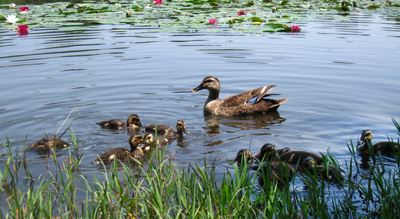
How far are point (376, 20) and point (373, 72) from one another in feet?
27.0

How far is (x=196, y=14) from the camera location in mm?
16531

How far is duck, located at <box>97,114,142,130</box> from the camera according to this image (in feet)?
20.6

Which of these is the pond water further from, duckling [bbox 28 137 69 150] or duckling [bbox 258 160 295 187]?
duckling [bbox 258 160 295 187]

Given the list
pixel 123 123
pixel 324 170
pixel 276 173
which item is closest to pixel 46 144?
pixel 123 123

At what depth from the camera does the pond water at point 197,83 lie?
234 inches

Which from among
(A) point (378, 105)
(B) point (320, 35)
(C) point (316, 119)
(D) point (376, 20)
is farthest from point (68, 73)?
(D) point (376, 20)

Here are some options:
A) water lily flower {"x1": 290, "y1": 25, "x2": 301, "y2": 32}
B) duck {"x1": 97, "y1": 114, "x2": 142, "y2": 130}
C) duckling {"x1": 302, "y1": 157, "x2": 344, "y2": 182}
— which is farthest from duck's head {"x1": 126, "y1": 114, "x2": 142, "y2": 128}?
water lily flower {"x1": 290, "y1": 25, "x2": 301, "y2": 32}

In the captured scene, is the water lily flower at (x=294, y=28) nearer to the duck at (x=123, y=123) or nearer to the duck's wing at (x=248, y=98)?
the duck's wing at (x=248, y=98)

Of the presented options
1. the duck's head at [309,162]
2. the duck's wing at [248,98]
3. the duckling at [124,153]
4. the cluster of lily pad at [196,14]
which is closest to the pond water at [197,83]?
the duckling at [124,153]

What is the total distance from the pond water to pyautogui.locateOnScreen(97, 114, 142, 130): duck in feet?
0.35

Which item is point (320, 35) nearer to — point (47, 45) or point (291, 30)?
point (291, 30)

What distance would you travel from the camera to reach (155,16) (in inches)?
656

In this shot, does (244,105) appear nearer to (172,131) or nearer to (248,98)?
(248,98)

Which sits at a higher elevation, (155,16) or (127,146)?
(155,16)
